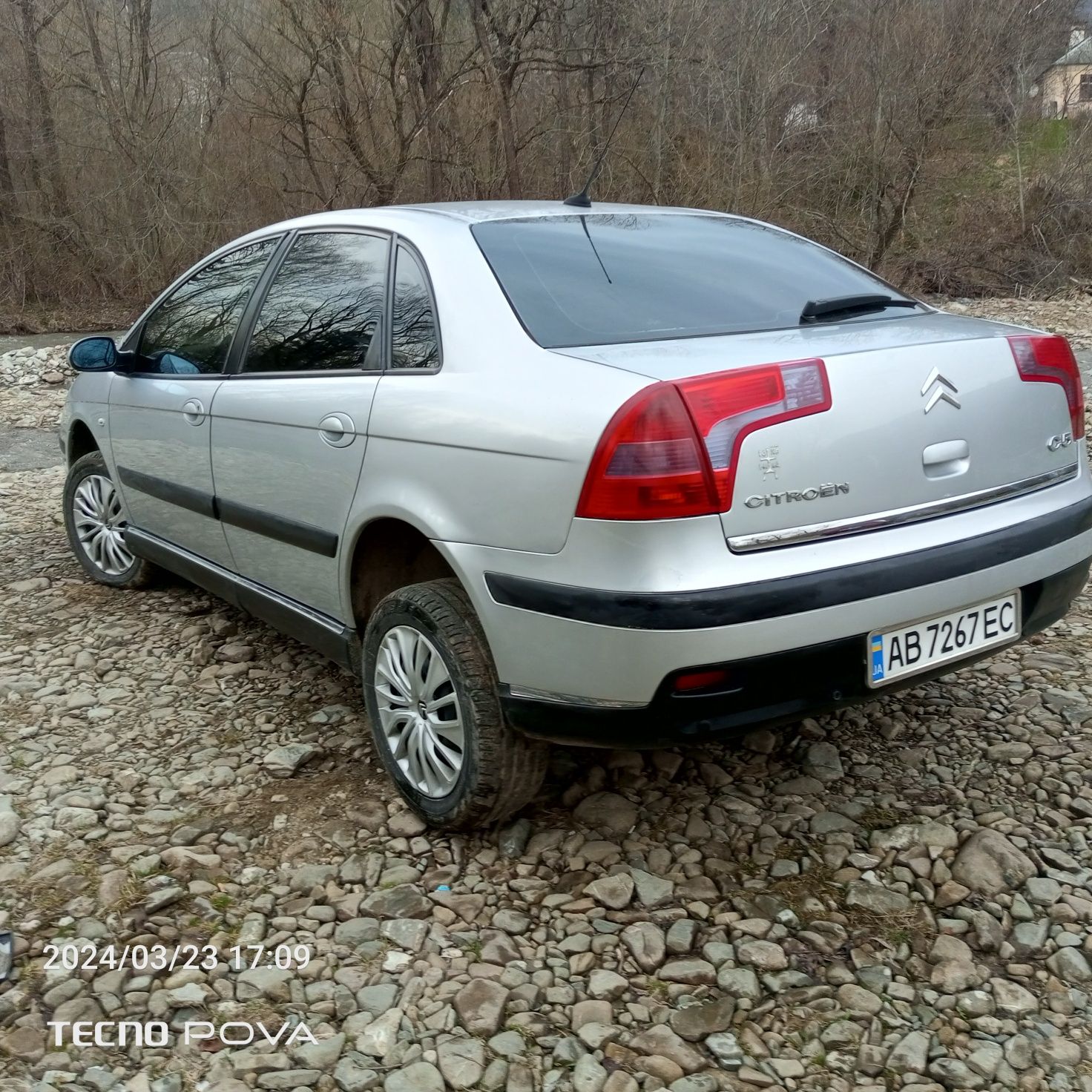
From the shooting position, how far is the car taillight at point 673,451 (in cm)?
223

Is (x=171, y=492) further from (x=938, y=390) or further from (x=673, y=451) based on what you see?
(x=938, y=390)

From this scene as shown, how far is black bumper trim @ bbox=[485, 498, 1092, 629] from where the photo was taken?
2.22 m

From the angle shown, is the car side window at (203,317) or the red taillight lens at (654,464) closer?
the red taillight lens at (654,464)

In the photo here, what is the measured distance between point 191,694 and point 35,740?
0.53 metres

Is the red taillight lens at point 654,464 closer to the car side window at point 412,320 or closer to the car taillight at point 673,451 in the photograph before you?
the car taillight at point 673,451

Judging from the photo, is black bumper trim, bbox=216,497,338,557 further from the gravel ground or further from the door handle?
the gravel ground

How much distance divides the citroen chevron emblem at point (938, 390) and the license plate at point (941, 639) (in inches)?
19.2

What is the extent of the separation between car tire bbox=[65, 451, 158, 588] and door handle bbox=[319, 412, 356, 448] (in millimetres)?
2009

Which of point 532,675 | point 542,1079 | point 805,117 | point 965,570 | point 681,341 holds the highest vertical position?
point 805,117

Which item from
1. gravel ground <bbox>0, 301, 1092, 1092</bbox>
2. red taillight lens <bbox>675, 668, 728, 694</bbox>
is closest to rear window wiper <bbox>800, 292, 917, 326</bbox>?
red taillight lens <bbox>675, 668, 728, 694</bbox>

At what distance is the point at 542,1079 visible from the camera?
2.10 m

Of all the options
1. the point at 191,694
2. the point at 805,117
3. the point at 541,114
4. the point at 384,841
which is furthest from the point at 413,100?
→ the point at 384,841

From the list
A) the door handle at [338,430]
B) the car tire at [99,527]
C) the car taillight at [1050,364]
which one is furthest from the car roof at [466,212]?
the car tire at [99,527]

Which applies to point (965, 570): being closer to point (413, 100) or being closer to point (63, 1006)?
point (63, 1006)
